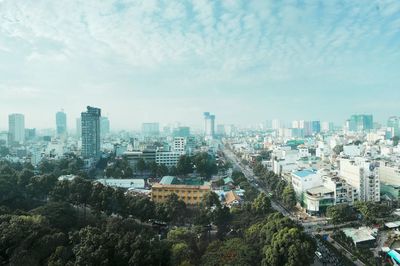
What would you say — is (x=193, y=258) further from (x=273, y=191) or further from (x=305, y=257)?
(x=273, y=191)

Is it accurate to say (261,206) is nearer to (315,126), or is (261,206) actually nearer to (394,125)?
(394,125)

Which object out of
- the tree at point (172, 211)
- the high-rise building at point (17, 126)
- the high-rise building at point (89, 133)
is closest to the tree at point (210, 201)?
the tree at point (172, 211)

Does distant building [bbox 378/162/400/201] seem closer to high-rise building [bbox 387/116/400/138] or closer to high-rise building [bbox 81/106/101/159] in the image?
high-rise building [bbox 81/106/101/159]

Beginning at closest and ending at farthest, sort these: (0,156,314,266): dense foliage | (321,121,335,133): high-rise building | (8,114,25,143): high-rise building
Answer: (0,156,314,266): dense foliage, (8,114,25,143): high-rise building, (321,121,335,133): high-rise building

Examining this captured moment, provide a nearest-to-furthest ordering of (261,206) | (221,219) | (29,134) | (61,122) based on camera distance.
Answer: (221,219) → (261,206) → (29,134) → (61,122)

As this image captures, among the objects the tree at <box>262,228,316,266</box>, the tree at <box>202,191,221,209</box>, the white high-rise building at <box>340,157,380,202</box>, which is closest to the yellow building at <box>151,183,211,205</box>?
the tree at <box>202,191,221,209</box>

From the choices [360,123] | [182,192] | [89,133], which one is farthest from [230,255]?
[360,123]

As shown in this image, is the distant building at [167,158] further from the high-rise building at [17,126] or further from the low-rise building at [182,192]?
the high-rise building at [17,126]
